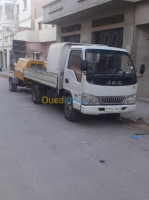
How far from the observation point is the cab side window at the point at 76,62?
6.77 meters

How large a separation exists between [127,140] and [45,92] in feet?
15.6

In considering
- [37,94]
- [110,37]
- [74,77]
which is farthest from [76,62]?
[110,37]

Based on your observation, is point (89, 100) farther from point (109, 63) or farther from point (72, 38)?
point (72, 38)

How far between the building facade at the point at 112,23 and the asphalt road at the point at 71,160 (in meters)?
5.38

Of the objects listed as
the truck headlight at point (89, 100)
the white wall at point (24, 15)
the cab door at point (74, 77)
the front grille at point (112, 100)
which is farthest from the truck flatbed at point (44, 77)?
the white wall at point (24, 15)

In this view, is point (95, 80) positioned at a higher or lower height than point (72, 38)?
lower

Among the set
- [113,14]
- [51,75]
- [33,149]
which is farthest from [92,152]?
[113,14]

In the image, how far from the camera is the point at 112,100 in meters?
6.69

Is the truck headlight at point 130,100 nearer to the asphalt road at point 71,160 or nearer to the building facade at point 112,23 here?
the asphalt road at point 71,160

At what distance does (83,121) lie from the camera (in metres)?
7.56

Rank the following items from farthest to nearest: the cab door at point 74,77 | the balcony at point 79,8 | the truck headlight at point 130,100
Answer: the balcony at point 79,8 → the truck headlight at point 130,100 → the cab door at point 74,77

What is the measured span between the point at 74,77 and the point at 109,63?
1115 millimetres

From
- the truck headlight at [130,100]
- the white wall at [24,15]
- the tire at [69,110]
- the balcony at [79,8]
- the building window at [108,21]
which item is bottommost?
the tire at [69,110]

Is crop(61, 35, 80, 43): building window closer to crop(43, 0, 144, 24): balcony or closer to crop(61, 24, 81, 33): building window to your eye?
crop(61, 24, 81, 33): building window
